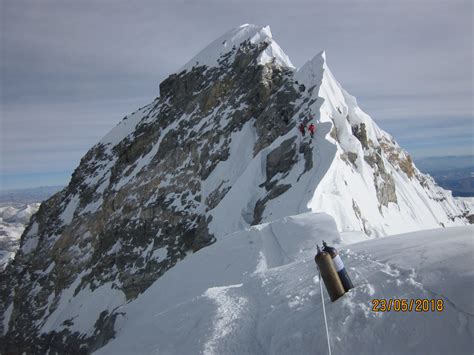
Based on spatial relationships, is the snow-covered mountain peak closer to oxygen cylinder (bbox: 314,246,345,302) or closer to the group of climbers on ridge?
the group of climbers on ridge

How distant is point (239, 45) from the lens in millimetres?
47781

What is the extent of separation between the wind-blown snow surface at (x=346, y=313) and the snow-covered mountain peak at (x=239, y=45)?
119ft

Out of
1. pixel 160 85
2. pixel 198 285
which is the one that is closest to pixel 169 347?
pixel 198 285

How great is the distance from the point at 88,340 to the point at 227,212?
1857 cm

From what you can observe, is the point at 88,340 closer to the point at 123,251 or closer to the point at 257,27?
the point at 123,251

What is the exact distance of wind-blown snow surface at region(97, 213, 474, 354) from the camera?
16.2ft

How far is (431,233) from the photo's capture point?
830 cm

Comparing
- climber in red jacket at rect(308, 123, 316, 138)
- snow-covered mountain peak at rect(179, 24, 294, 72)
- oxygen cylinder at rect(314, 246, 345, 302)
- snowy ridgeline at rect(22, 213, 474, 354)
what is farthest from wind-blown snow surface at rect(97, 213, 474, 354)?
snow-covered mountain peak at rect(179, 24, 294, 72)

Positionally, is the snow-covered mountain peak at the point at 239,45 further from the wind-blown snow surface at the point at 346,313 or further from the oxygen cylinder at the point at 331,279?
the oxygen cylinder at the point at 331,279

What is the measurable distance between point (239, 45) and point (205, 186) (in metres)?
22.0
